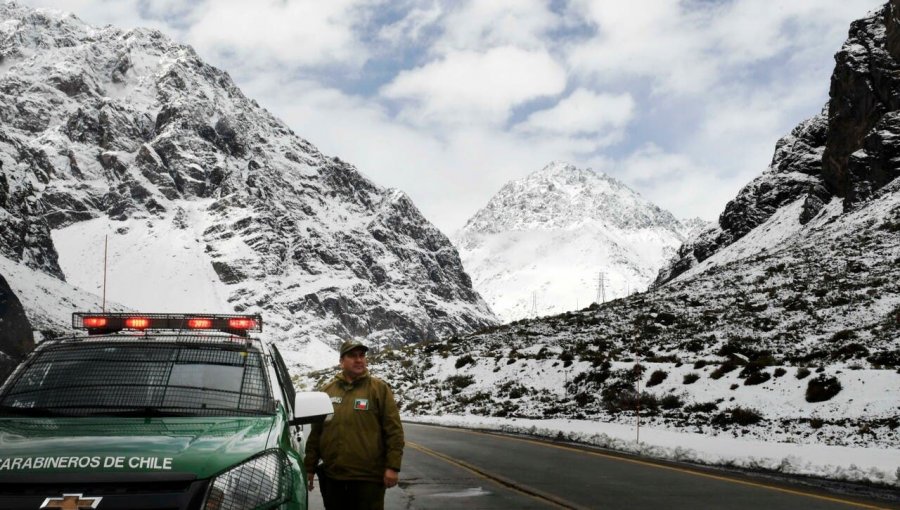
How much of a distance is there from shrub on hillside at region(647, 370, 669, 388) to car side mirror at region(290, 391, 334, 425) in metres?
24.9

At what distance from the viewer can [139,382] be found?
18.2 feet

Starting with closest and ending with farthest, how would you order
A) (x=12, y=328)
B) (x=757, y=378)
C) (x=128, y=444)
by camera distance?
(x=128, y=444), (x=757, y=378), (x=12, y=328)

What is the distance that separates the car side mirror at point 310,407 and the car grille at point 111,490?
1489 millimetres

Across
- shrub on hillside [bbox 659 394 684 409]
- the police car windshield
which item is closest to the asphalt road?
the police car windshield

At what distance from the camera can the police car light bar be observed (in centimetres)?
635

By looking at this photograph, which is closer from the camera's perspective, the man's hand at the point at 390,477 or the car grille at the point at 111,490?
the car grille at the point at 111,490

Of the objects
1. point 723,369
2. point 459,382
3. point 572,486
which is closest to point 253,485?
point 572,486

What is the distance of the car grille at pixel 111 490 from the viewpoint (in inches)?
Result: 154

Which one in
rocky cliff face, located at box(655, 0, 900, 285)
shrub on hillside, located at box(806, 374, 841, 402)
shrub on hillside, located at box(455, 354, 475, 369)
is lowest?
shrub on hillside, located at box(806, 374, 841, 402)

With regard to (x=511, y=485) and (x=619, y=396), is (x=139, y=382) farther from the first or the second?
(x=619, y=396)

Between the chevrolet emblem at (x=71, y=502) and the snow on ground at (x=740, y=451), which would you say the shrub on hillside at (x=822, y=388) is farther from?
the chevrolet emblem at (x=71, y=502)

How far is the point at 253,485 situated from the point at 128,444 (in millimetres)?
676

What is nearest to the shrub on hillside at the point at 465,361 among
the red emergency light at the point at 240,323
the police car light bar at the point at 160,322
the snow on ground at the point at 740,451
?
the snow on ground at the point at 740,451

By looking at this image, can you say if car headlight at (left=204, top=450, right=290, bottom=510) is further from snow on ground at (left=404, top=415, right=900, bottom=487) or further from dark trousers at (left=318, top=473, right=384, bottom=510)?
snow on ground at (left=404, top=415, right=900, bottom=487)
